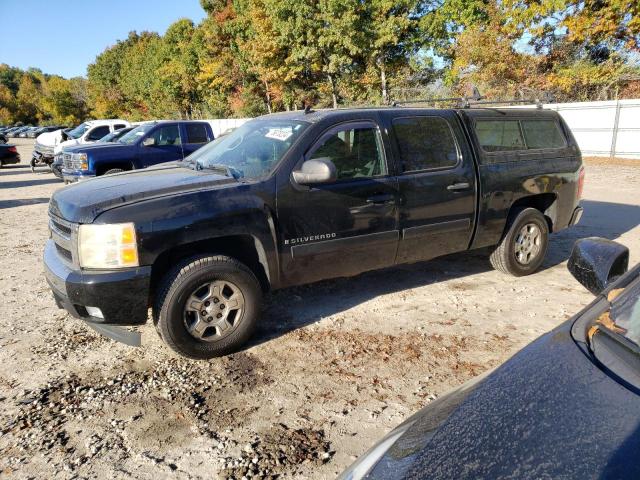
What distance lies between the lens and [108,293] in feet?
10.9

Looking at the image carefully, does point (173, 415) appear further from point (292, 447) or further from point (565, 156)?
point (565, 156)

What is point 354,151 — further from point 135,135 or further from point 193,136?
point 135,135

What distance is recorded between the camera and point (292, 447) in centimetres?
273

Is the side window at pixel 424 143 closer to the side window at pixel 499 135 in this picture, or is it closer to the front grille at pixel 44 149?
the side window at pixel 499 135

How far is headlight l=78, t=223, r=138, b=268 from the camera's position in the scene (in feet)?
10.8

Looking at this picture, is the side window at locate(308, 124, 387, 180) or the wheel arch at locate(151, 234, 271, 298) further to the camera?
the side window at locate(308, 124, 387, 180)

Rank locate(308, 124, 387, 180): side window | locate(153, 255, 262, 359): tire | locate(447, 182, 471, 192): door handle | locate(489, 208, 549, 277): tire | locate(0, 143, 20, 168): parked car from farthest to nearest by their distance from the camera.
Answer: locate(0, 143, 20, 168): parked car
locate(489, 208, 549, 277): tire
locate(447, 182, 471, 192): door handle
locate(308, 124, 387, 180): side window
locate(153, 255, 262, 359): tire

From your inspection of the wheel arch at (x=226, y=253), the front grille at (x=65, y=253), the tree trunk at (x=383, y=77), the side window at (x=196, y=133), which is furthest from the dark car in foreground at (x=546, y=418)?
the tree trunk at (x=383, y=77)

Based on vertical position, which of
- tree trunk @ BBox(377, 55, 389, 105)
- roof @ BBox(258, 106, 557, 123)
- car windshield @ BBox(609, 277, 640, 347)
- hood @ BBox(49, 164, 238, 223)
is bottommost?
car windshield @ BBox(609, 277, 640, 347)

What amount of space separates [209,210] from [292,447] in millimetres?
1797

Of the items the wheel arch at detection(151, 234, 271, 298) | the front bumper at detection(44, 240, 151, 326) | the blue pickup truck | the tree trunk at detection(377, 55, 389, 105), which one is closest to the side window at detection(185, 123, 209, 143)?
the blue pickup truck

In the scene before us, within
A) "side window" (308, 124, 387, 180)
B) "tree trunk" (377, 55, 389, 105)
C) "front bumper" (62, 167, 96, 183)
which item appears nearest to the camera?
"side window" (308, 124, 387, 180)

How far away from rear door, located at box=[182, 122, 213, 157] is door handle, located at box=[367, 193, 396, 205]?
8.51 m

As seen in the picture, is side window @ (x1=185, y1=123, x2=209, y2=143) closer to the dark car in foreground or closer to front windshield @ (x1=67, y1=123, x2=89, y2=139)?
front windshield @ (x1=67, y1=123, x2=89, y2=139)
